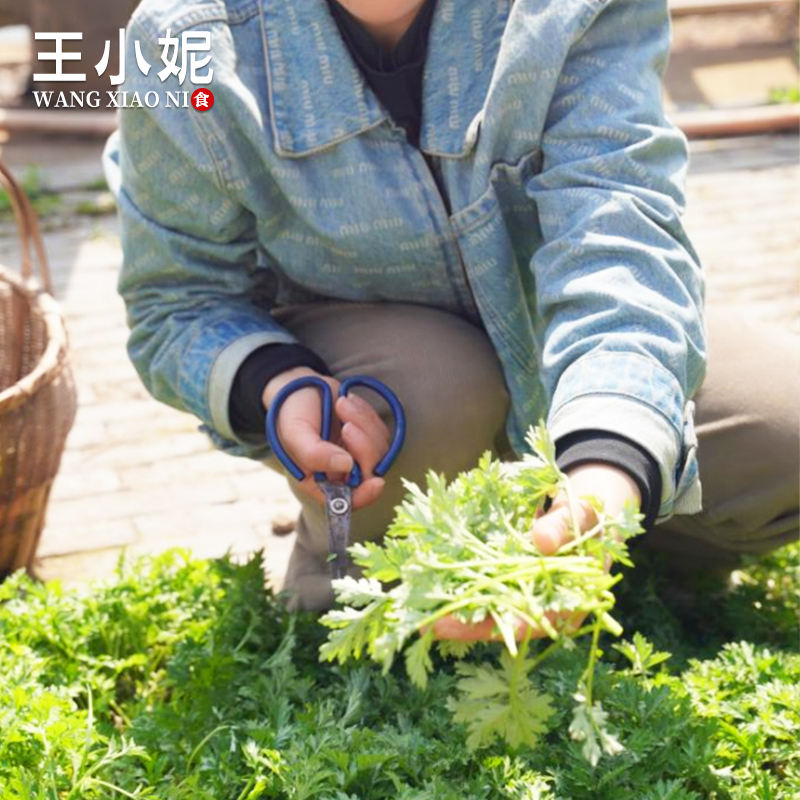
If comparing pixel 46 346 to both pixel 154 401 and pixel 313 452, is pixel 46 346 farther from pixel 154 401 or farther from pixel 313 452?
pixel 313 452

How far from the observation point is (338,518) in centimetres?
194

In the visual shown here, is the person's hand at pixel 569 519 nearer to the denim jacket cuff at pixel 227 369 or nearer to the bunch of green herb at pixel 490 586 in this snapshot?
the bunch of green herb at pixel 490 586

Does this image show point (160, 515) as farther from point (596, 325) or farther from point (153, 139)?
point (596, 325)

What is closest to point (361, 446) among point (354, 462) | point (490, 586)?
point (354, 462)

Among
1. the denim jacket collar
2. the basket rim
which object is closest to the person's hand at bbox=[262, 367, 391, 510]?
the denim jacket collar

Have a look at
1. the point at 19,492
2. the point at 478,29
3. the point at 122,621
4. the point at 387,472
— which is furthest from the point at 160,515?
the point at 478,29

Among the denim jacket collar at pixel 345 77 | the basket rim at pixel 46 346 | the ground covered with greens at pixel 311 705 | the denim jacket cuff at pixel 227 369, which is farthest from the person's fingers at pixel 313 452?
the basket rim at pixel 46 346

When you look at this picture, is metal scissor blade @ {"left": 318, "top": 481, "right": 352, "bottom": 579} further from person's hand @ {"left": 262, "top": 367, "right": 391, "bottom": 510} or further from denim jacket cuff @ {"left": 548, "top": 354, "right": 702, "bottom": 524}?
denim jacket cuff @ {"left": 548, "top": 354, "right": 702, "bottom": 524}

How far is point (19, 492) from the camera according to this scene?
8.52ft

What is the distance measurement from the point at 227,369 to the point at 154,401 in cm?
143

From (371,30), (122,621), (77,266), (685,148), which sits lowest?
(77,266)

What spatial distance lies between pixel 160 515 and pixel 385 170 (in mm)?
1174

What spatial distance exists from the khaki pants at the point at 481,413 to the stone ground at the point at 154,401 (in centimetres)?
32

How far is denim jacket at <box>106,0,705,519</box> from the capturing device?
6.41ft
